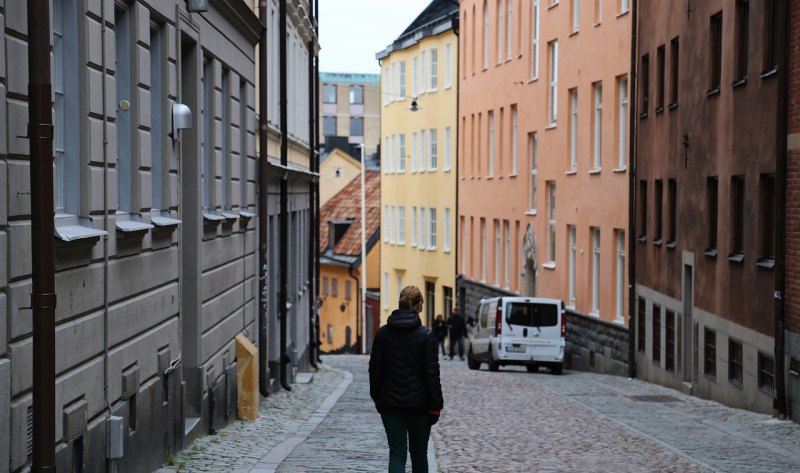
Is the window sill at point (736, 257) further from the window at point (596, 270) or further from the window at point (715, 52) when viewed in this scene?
the window at point (596, 270)

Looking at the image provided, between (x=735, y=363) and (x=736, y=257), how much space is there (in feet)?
5.70

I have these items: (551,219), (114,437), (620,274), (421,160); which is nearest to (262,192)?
(114,437)

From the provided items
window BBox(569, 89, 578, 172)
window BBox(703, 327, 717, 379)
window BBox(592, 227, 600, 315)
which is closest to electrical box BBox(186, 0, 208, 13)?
window BBox(703, 327, 717, 379)

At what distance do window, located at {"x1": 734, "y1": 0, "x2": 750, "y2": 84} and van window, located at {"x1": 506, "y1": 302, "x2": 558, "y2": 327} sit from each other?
12641 mm

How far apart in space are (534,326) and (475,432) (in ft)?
58.8

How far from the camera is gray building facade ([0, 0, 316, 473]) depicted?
8.10 metres

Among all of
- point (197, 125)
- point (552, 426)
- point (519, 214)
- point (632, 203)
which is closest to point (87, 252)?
point (197, 125)

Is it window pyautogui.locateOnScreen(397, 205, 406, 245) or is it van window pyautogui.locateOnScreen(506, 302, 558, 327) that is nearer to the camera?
van window pyautogui.locateOnScreen(506, 302, 558, 327)

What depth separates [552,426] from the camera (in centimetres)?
1927

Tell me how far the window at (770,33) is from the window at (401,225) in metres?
46.8

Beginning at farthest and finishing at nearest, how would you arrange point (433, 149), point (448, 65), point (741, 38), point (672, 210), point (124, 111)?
1. point (433, 149)
2. point (448, 65)
3. point (672, 210)
4. point (741, 38)
5. point (124, 111)

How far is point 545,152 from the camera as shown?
147 feet

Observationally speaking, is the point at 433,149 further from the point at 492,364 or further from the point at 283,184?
the point at 283,184

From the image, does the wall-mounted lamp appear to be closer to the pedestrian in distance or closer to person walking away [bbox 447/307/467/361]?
the pedestrian in distance
